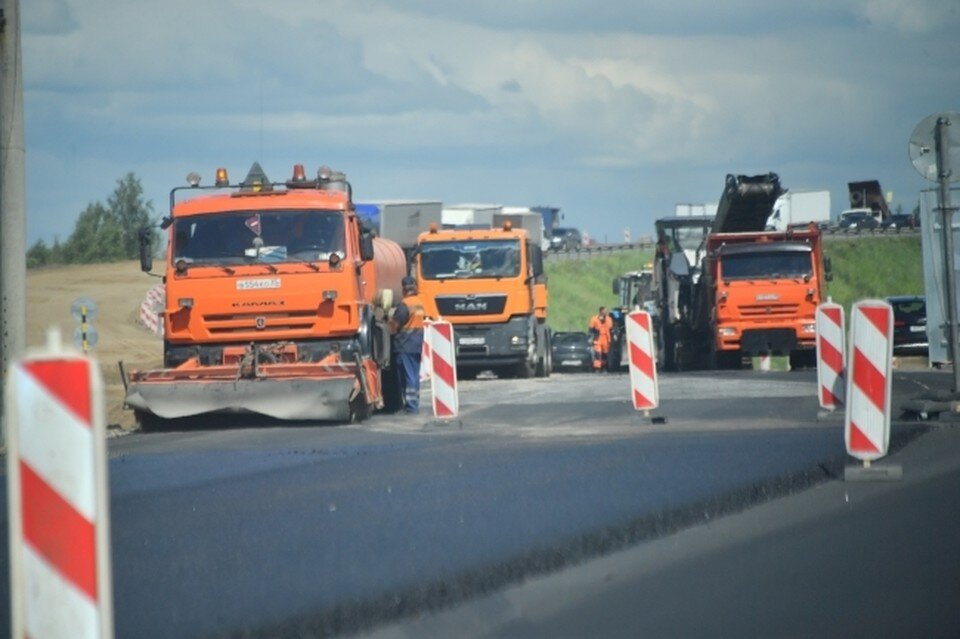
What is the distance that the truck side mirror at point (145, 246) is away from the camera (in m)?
20.8

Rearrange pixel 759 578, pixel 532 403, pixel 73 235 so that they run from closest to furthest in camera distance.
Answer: pixel 759 578
pixel 532 403
pixel 73 235

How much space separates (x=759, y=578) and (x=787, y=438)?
24.1 ft

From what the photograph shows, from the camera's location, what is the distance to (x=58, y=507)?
446 centimetres

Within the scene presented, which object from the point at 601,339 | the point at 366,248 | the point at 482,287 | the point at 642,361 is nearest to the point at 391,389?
the point at 366,248

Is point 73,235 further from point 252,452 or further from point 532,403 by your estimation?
point 252,452

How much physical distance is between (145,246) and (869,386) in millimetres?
11544

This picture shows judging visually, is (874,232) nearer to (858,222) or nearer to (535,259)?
(858,222)

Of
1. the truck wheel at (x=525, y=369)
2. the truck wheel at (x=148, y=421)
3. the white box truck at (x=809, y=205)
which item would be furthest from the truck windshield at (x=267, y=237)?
the white box truck at (x=809, y=205)

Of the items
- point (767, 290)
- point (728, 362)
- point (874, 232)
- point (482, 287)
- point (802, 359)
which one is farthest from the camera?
point (874, 232)

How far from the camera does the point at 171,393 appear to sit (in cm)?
1923

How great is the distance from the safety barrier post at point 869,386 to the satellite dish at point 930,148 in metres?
5.58

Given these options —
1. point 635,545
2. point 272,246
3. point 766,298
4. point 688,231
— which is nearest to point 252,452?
point 272,246

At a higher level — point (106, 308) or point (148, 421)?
point (106, 308)

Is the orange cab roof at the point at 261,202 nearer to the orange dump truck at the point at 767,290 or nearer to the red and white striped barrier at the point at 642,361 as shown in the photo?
the red and white striped barrier at the point at 642,361
